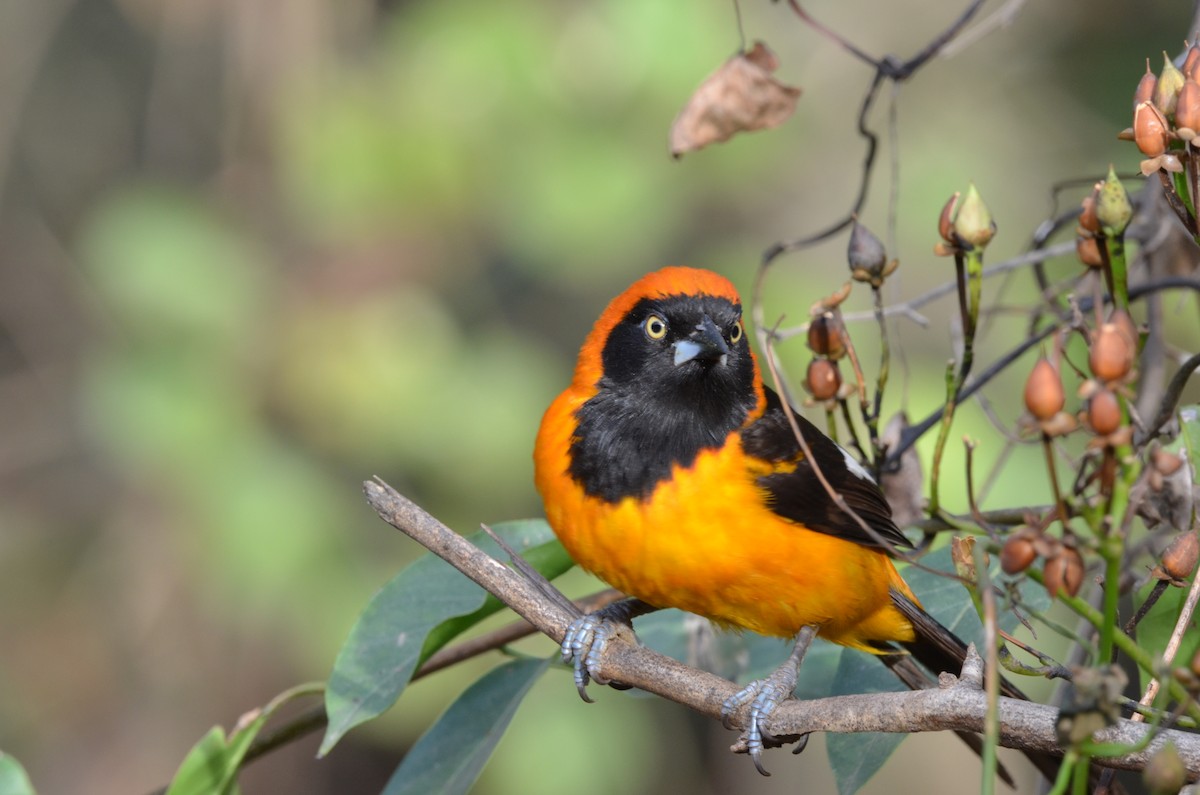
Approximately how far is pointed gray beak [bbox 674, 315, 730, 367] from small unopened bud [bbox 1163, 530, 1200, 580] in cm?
131

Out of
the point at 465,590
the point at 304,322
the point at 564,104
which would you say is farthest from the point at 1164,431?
the point at 304,322

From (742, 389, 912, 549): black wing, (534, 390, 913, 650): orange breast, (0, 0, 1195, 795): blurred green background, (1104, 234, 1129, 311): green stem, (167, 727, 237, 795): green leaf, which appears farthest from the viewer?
(0, 0, 1195, 795): blurred green background

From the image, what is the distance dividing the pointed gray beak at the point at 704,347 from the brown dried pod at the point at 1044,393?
1.52 meters

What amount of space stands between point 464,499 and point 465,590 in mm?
2459

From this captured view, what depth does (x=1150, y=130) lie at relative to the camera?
5.42 feet

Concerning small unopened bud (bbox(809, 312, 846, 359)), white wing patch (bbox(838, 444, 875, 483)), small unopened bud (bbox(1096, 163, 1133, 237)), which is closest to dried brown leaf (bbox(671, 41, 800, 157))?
small unopened bud (bbox(809, 312, 846, 359))

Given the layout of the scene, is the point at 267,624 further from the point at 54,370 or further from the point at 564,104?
the point at 564,104

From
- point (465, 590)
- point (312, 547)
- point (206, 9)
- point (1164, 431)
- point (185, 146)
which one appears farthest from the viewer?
point (185, 146)

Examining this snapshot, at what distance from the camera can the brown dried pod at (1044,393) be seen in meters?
1.32

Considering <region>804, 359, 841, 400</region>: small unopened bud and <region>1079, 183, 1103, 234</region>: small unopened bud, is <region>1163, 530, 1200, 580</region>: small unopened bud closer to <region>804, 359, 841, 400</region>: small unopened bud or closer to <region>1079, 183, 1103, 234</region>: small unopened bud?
<region>1079, 183, 1103, 234</region>: small unopened bud

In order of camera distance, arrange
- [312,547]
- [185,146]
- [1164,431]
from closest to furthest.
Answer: [1164,431] → [312,547] → [185,146]

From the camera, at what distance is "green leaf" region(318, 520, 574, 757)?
2340 mm

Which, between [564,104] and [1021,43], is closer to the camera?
[564,104]

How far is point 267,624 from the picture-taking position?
5.02m
